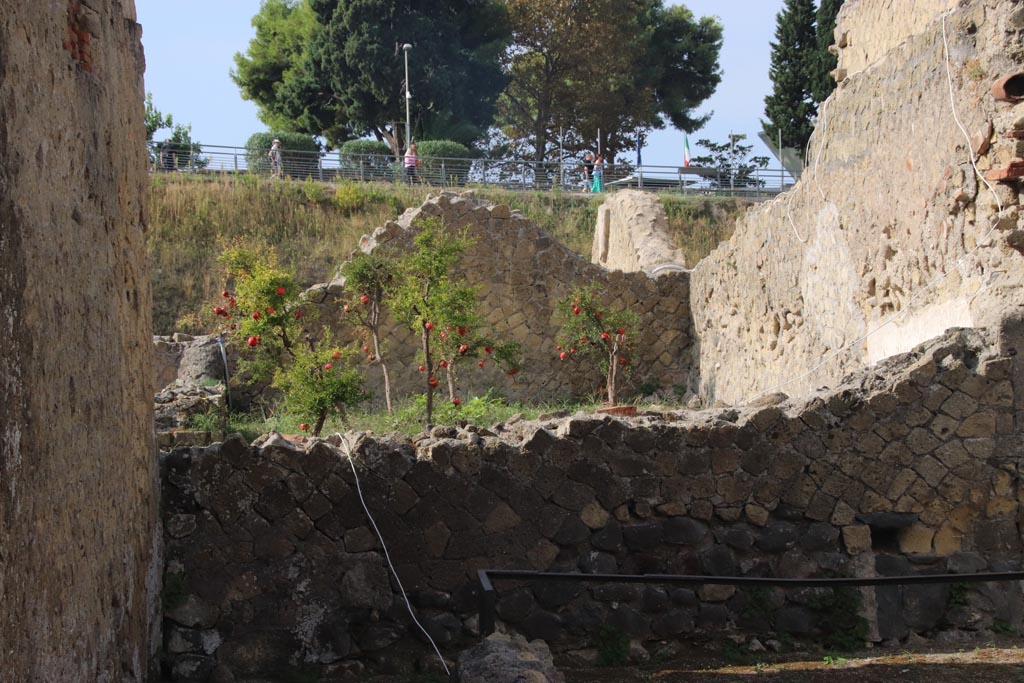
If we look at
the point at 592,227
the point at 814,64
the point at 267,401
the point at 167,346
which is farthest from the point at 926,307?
the point at 814,64

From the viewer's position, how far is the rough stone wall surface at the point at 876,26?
8.09 metres

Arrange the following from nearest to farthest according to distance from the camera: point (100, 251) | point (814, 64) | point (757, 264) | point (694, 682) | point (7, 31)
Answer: point (7, 31) < point (100, 251) < point (694, 682) < point (757, 264) < point (814, 64)

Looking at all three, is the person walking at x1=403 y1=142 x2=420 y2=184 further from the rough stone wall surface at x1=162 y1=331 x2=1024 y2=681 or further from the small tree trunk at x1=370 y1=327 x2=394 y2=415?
the rough stone wall surface at x1=162 y1=331 x2=1024 y2=681

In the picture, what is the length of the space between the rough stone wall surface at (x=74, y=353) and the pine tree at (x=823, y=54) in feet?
90.7

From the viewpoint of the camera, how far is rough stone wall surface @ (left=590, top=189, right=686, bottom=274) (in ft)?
48.8

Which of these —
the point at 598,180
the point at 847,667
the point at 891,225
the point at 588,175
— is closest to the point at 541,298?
the point at 891,225

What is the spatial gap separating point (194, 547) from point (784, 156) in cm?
2932

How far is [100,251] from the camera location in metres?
4.56

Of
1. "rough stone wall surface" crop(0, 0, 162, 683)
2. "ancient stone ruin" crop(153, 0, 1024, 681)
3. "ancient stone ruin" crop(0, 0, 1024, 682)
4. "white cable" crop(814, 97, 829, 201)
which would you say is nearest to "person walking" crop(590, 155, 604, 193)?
"white cable" crop(814, 97, 829, 201)

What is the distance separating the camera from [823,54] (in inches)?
1220

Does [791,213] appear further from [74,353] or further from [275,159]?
[275,159]

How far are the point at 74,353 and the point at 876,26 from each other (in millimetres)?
6763

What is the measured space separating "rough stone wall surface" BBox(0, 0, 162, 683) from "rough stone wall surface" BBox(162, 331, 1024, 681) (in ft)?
1.41

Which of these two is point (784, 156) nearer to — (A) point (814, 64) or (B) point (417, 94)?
(A) point (814, 64)
